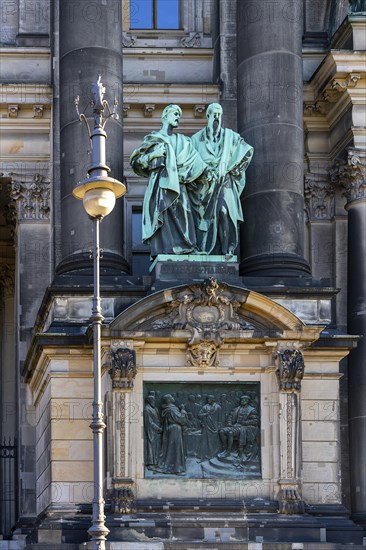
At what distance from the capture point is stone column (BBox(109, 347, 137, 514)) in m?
32.4

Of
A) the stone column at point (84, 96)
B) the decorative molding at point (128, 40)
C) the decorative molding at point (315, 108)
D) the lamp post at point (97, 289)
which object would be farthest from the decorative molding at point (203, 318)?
the decorative molding at point (128, 40)

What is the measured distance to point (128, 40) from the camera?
4172 centimetres

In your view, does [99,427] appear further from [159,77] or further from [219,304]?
[159,77]

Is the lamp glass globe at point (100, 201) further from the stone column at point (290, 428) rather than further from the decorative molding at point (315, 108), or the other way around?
the decorative molding at point (315, 108)

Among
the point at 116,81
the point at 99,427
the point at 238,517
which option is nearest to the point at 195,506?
the point at 238,517

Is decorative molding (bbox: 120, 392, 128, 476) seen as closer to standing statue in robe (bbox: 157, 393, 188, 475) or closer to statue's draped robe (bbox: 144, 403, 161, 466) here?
statue's draped robe (bbox: 144, 403, 161, 466)

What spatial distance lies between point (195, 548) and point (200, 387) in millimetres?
3119

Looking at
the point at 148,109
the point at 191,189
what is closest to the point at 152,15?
the point at 148,109

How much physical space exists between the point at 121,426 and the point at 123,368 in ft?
3.48

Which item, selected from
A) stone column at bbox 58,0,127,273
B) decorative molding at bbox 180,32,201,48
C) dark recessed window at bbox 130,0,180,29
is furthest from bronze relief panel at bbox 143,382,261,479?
dark recessed window at bbox 130,0,180,29

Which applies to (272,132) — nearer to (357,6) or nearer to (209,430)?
(357,6)

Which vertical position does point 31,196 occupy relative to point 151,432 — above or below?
above

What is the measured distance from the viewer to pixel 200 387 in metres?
33.4

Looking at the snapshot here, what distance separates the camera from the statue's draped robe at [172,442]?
32.9 m
